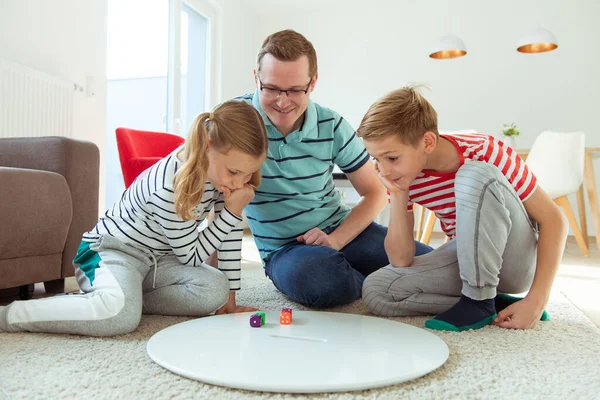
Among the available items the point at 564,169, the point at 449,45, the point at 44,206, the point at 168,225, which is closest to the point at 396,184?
the point at 168,225

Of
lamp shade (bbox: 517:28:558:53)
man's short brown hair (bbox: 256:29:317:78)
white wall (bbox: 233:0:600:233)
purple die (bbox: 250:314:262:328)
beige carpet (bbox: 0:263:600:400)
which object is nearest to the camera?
beige carpet (bbox: 0:263:600:400)

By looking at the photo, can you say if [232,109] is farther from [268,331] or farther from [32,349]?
[32,349]

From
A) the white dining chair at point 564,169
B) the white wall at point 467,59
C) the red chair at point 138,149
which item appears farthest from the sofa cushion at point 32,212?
the white wall at point 467,59

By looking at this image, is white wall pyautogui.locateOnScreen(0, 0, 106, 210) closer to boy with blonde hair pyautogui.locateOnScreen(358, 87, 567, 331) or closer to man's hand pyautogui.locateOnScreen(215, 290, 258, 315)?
man's hand pyautogui.locateOnScreen(215, 290, 258, 315)

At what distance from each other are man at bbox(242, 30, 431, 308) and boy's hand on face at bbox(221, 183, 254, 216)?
0.19 metres

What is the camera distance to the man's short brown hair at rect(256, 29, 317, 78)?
4.82 feet

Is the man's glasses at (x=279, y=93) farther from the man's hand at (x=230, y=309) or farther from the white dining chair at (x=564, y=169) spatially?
the white dining chair at (x=564, y=169)

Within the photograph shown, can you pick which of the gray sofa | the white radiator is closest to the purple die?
the gray sofa

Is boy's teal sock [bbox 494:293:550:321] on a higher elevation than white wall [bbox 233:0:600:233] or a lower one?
lower

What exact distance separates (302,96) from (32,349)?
912 millimetres

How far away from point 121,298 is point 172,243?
21 cm

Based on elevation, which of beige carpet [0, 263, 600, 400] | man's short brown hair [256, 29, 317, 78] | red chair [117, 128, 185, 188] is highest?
man's short brown hair [256, 29, 317, 78]

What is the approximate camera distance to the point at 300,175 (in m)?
1.63

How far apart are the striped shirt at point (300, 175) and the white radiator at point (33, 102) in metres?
1.70
